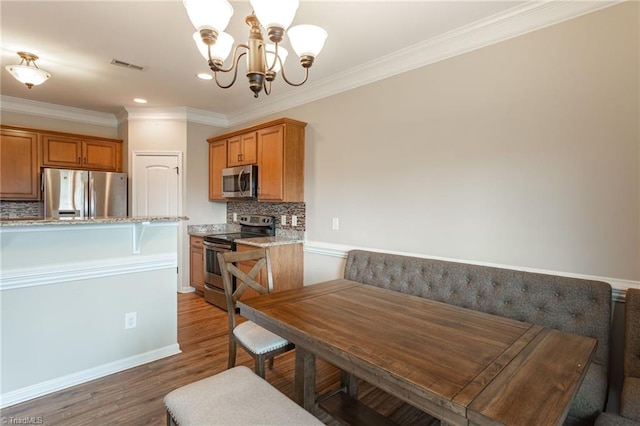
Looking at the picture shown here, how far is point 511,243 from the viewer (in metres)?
2.27

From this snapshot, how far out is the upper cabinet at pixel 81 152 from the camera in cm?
441

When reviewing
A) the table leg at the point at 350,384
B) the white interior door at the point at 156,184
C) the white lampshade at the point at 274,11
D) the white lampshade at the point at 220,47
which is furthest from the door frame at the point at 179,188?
the white lampshade at the point at 274,11

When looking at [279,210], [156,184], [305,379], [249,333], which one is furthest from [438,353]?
[156,184]

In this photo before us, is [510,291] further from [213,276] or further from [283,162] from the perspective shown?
[213,276]

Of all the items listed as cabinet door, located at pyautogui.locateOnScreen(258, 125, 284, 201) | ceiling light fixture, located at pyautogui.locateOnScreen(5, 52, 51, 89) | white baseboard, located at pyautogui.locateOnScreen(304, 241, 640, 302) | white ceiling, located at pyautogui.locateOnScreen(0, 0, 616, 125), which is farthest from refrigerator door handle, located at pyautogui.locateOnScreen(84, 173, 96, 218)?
white baseboard, located at pyautogui.locateOnScreen(304, 241, 640, 302)

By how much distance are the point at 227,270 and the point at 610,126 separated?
2.55m

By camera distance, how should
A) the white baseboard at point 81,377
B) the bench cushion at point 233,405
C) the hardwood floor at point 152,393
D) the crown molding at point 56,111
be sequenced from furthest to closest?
the crown molding at point 56,111, the white baseboard at point 81,377, the hardwood floor at point 152,393, the bench cushion at point 233,405

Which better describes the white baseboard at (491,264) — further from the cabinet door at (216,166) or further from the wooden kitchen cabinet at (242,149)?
the cabinet door at (216,166)

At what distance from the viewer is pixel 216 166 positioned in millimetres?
4766

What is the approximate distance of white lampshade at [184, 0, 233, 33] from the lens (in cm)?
144

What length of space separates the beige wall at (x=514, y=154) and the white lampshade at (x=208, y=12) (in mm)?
1796

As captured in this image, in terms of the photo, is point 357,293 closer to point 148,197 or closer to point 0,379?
point 0,379

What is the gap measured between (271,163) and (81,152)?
9.78 feet

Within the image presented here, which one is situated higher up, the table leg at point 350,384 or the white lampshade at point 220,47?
the white lampshade at point 220,47
